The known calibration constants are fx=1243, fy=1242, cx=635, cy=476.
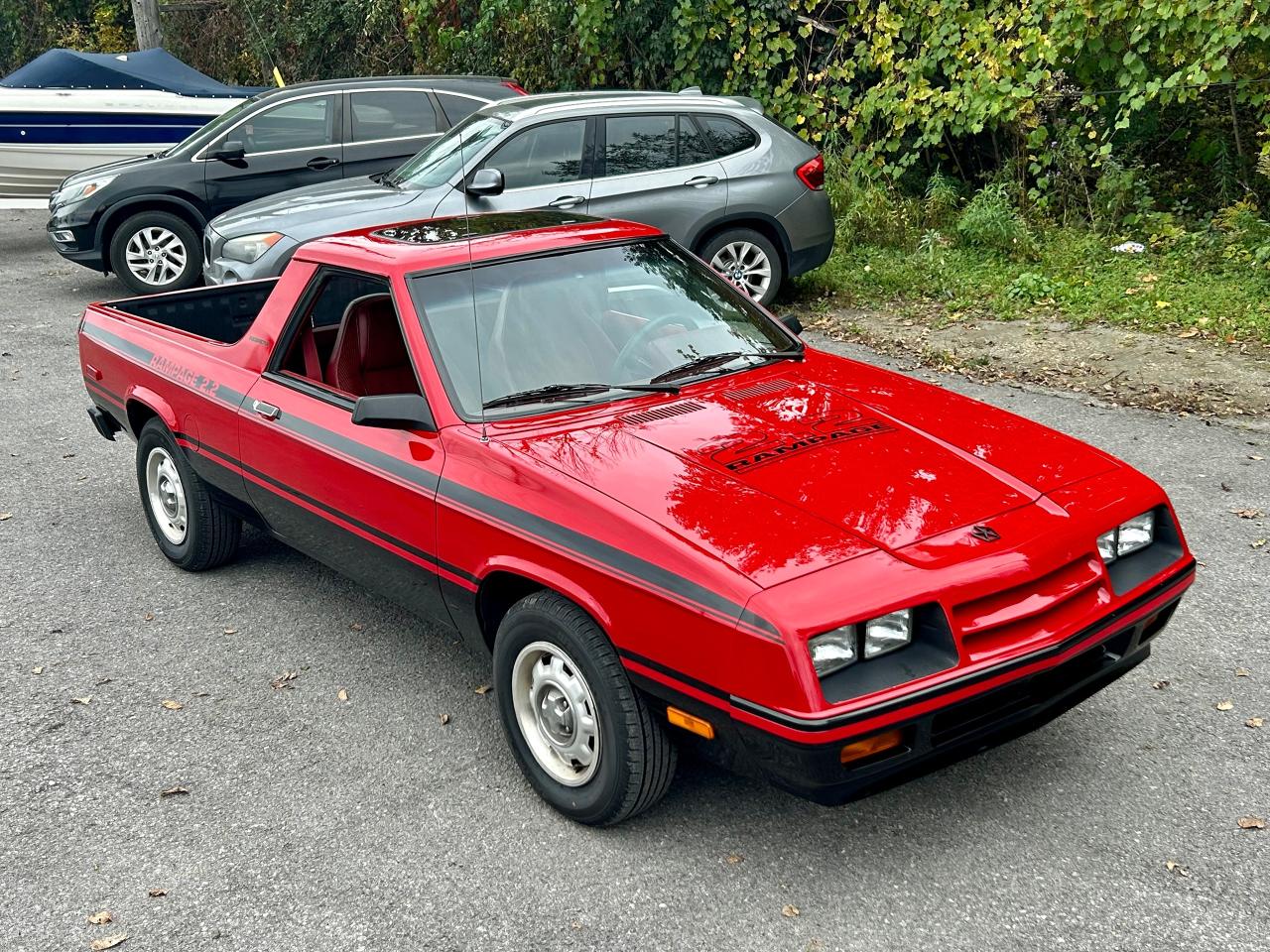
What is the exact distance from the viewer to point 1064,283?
995 centimetres

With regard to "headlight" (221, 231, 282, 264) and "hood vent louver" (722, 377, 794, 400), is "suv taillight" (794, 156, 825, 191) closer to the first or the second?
"headlight" (221, 231, 282, 264)

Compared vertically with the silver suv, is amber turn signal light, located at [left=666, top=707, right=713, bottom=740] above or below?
below

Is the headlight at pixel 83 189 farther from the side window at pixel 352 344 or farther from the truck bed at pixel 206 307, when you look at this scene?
the side window at pixel 352 344

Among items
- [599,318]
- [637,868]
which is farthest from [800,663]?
[599,318]

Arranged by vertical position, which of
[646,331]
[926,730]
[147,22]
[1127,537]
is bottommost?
[926,730]

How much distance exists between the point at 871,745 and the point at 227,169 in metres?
10.0

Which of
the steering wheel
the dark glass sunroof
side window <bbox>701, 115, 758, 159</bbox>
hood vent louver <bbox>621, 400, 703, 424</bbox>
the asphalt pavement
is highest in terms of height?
the dark glass sunroof

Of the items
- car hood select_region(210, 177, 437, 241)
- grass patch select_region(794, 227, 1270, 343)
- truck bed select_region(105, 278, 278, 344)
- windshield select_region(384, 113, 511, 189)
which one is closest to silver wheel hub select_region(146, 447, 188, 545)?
truck bed select_region(105, 278, 278, 344)

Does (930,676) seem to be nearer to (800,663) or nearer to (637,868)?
(800,663)

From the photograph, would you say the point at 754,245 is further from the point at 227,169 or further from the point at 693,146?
the point at 227,169

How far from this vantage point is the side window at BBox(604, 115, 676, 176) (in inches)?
374

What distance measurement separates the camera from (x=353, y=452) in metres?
4.25

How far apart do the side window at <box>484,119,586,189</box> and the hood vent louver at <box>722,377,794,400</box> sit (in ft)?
18.1

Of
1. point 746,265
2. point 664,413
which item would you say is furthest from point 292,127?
point 664,413
